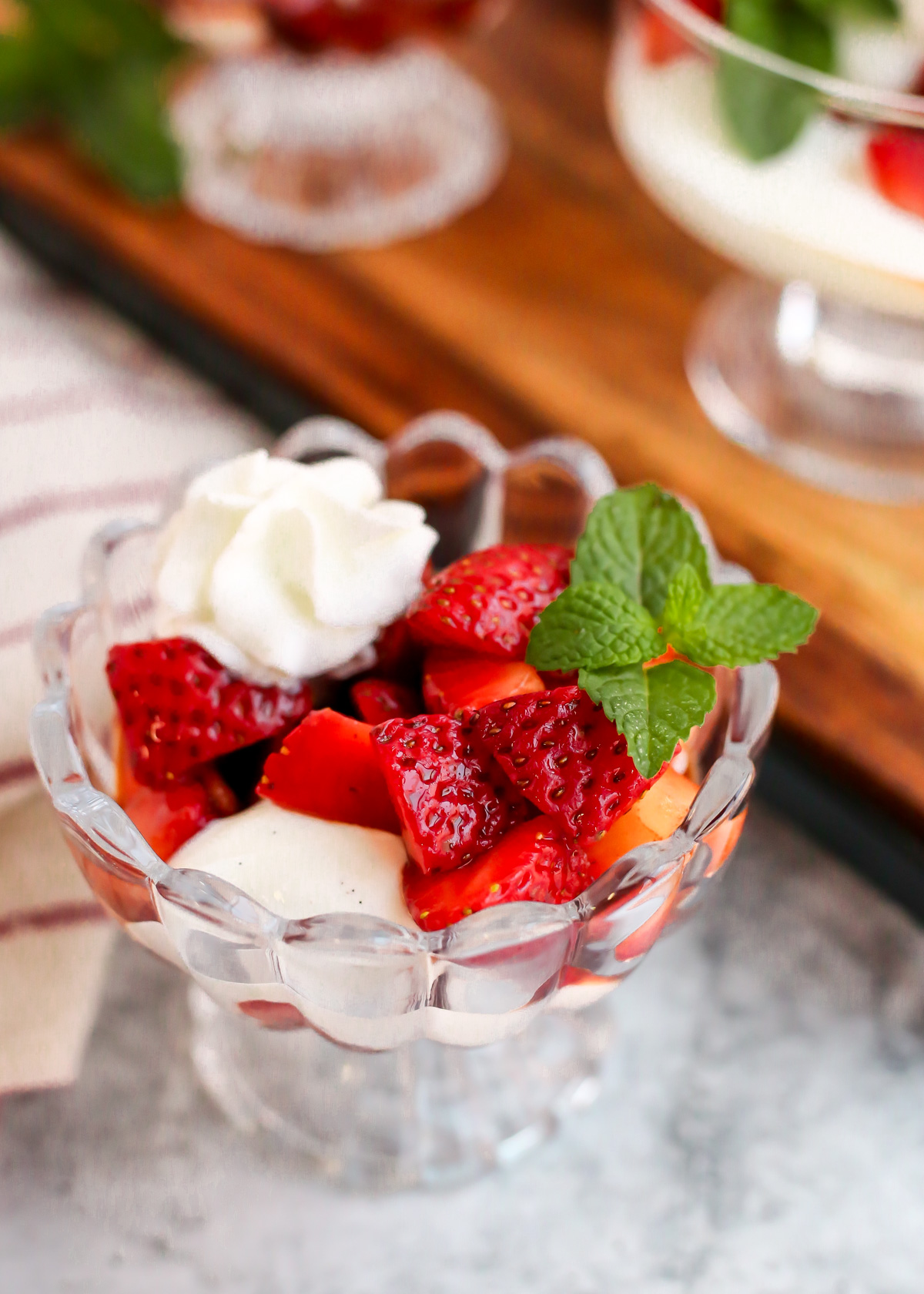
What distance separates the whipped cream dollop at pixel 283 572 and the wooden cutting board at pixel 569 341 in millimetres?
416

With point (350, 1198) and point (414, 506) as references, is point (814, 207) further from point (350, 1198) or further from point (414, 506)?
point (350, 1198)

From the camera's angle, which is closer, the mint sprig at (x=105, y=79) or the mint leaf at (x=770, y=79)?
the mint leaf at (x=770, y=79)

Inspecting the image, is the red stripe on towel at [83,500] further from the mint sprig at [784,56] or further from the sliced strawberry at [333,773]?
the mint sprig at [784,56]

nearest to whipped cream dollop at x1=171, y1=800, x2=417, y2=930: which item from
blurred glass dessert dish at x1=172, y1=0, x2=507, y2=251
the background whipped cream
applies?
the background whipped cream

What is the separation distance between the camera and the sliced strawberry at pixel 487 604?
2.56ft

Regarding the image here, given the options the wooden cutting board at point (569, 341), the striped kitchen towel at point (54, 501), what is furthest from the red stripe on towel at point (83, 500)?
the wooden cutting board at point (569, 341)

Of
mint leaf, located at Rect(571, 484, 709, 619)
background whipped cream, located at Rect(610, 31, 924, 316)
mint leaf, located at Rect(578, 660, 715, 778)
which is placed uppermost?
background whipped cream, located at Rect(610, 31, 924, 316)

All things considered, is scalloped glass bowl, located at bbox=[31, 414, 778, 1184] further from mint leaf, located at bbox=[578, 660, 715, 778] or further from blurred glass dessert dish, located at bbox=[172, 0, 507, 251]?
blurred glass dessert dish, located at bbox=[172, 0, 507, 251]

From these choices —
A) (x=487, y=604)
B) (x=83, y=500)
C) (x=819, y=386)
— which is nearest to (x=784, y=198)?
(x=819, y=386)

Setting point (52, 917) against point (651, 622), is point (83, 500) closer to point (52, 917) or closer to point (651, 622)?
point (52, 917)

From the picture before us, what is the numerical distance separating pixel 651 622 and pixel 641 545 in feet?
0.25

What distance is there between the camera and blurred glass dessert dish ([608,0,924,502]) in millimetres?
1094

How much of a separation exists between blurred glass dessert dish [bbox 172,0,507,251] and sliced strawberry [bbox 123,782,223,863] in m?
0.95

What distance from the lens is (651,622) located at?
78 centimetres
